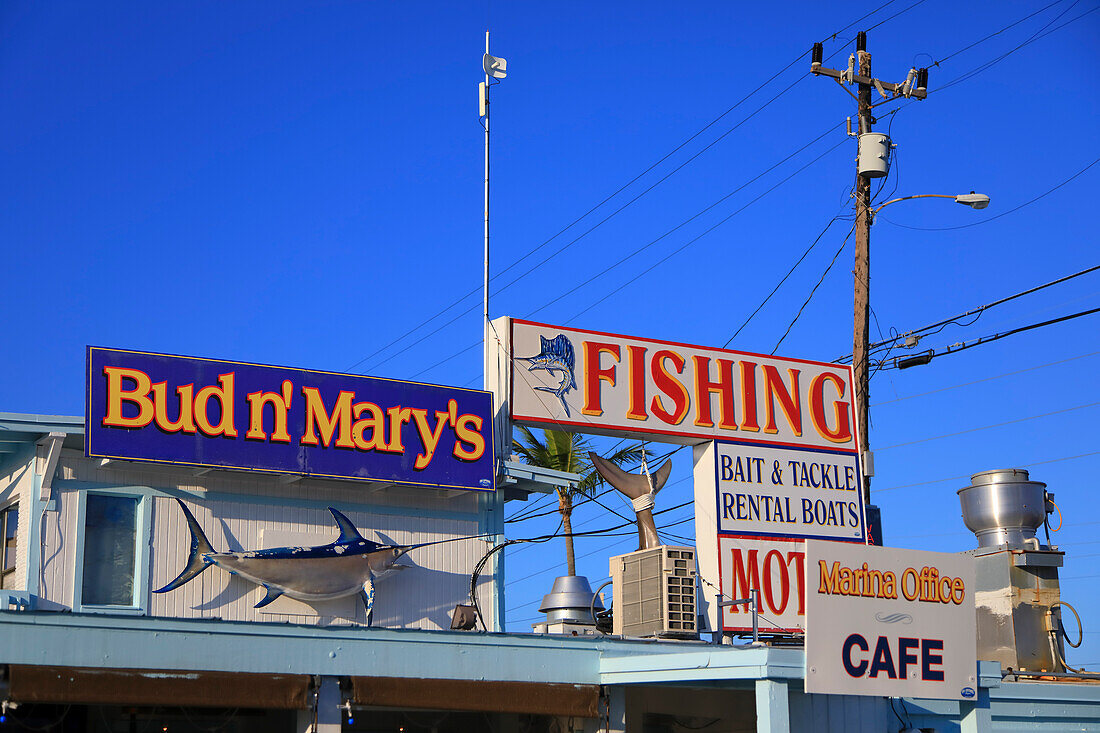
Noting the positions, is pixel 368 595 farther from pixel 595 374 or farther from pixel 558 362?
pixel 595 374

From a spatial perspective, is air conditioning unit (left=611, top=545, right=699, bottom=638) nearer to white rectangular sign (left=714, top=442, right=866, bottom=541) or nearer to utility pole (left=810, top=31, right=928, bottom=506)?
white rectangular sign (left=714, top=442, right=866, bottom=541)

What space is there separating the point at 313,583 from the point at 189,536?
1.79 metres

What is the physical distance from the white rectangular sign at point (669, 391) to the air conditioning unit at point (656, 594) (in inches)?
86.5

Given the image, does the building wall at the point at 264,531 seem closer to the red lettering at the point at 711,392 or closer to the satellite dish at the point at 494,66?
the red lettering at the point at 711,392

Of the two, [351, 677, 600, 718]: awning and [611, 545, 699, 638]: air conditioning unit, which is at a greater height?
[611, 545, 699, 638]: air conditioning unit

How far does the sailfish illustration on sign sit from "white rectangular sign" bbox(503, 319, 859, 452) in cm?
2

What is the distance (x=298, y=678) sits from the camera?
597 inches

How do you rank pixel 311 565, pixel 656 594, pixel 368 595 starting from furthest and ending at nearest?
pixel 656 594
pixel 368 595
pixel 311 565

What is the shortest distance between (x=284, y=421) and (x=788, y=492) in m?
8.34

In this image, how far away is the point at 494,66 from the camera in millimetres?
23047

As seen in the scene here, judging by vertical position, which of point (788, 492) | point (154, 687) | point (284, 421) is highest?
point (284, 421)

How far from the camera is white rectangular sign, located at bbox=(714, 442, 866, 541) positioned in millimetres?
21094

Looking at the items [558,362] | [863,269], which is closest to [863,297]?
[863,269]

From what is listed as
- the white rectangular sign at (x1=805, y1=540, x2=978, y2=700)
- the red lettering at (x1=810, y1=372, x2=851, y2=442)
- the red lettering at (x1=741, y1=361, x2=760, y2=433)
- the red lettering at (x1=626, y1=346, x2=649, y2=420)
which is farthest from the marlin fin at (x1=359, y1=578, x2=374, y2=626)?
the red lettering at (x1=810, y1=372, x2=851, y2=442)
